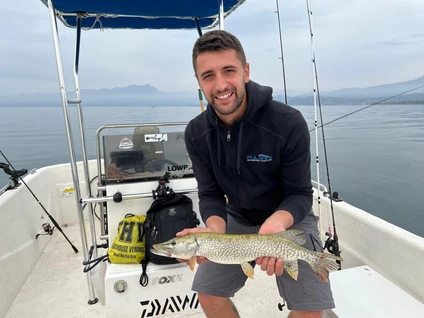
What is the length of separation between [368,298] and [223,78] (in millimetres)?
1817

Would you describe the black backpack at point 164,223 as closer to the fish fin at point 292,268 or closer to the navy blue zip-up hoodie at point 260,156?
the navy blue zip-up hoodie at point 260,156

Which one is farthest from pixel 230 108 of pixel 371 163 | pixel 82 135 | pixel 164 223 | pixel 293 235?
pixel 371 163

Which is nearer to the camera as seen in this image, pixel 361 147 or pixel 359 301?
pixel 359 301

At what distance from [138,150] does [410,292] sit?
2.60 meters

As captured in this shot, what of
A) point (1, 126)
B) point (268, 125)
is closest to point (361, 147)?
point (268, 125)

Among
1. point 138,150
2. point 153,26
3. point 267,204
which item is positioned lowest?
point 267,204

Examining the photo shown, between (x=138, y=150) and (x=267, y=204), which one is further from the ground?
(x=138, y=150)

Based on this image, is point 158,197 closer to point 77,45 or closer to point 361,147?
point 77,45

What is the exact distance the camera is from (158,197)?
8.58 ft

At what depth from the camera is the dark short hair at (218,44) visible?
172cm

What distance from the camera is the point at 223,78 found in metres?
1.77

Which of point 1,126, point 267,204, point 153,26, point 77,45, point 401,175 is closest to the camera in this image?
point 267,204

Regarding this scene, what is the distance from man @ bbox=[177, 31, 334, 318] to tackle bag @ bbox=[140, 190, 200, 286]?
33 centimetres

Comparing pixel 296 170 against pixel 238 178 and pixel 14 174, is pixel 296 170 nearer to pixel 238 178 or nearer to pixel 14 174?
pixel 238 178
